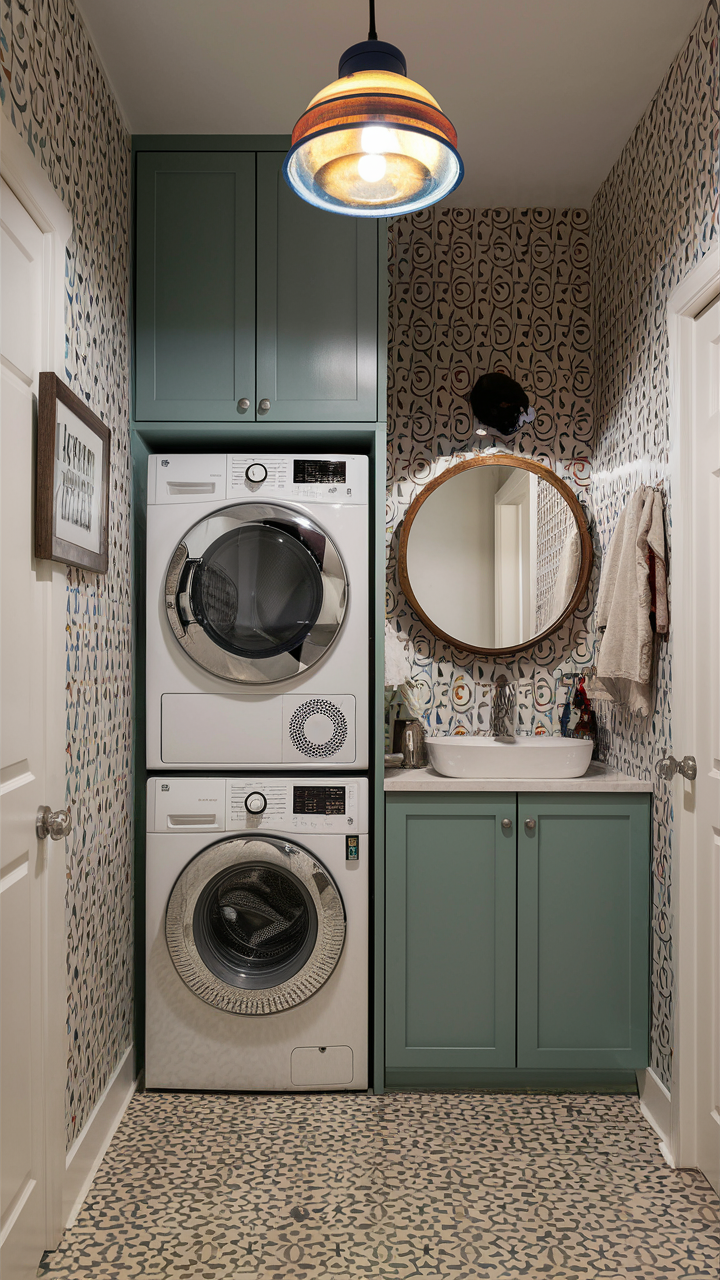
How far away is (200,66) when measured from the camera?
7.05 ft

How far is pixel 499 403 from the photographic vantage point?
2828 mm

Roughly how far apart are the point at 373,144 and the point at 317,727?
1501mm

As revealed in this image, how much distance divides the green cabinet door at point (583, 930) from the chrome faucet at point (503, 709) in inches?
12.7

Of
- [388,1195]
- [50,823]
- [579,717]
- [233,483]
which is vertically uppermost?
[233,483]

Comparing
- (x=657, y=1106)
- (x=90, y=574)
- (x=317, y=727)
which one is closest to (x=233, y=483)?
(x=90, y=574)

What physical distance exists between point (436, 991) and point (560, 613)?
129 cm

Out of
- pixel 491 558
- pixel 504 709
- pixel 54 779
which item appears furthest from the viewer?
pixel 491 558

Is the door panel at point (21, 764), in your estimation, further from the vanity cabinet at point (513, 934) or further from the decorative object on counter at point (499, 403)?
the decorative object on counter at point (499, 403)

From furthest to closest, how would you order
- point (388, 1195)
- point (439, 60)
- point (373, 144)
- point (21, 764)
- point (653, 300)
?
point (653, 300) < point (439, 60) < point (388, 1195) < point (21, 764) < point (373, 144)

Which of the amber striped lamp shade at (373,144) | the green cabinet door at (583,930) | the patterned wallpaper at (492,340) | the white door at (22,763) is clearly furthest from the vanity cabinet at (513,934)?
the amber striped lamp shade at (373,144)

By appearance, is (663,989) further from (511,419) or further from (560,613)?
(511,419)

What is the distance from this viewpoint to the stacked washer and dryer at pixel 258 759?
7.67 feet

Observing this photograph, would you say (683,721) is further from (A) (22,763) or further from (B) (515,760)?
(A) (22,763)

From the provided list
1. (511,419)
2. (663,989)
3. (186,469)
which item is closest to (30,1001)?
(186,469)
